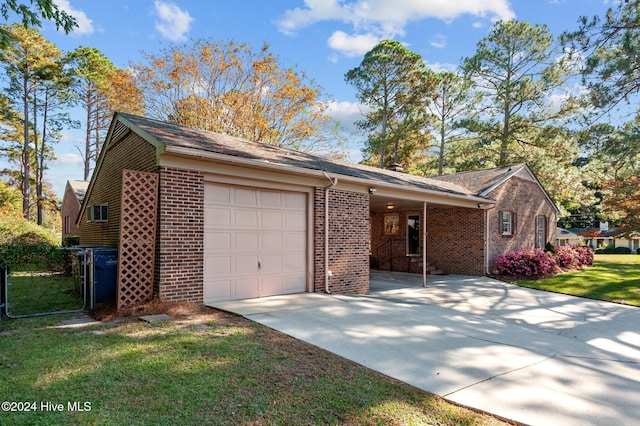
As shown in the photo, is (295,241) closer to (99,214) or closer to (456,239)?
(99,214)

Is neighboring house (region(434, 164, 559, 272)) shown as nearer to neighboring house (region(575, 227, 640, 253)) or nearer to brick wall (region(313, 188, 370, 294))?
brick wall (region(313, 188, 370, 294))

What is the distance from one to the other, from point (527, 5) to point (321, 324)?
1293 cm

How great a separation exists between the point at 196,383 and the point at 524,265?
1375cm

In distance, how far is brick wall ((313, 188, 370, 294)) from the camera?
8.82m

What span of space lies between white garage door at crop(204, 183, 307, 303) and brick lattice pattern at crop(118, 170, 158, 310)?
969 mm

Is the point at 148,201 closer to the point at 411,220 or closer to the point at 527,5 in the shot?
the point at 411,220

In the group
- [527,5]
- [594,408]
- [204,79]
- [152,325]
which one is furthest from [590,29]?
[204,79]

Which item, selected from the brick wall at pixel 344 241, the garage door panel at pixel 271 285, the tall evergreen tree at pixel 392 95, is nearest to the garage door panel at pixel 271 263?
the garage door panel at pixel 271 285

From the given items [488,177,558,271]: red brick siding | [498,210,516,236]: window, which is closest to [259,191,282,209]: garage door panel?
[488,177,558,271]: red brick siding

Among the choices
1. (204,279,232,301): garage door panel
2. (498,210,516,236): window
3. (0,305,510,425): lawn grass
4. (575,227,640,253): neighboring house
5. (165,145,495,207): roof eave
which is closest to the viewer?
(0,305,510,425): lawn grass

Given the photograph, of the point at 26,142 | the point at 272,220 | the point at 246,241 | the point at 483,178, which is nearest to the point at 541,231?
the point at 483,178

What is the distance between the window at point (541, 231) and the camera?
17598 millimetres

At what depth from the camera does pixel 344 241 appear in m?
9.33

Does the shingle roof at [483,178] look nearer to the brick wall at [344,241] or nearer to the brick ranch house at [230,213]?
the brick ranch house at [230,213]
